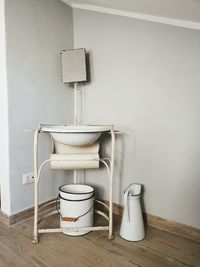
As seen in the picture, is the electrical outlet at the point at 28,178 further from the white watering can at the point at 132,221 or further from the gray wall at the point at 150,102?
the white watering can at the point at 132,221

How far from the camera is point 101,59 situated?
6.14 ft

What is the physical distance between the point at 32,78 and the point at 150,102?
2.92ft

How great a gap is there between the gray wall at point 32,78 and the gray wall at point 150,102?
0.22 metres

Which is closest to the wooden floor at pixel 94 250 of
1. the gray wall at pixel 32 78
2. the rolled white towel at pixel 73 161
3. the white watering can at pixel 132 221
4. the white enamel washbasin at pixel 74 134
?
the white watering can at pixel 132 221

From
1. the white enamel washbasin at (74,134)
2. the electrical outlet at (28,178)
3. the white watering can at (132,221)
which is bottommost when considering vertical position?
the white watering can at (132,221)

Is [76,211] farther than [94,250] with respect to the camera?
Yes

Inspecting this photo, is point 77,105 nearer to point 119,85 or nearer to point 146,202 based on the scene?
point 119,85

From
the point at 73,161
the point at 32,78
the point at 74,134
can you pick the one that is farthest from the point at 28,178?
the point at 32,78

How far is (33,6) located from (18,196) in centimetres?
140

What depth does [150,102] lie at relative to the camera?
65.1 inches

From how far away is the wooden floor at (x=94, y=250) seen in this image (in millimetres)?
1314

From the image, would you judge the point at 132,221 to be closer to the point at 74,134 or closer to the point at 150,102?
the point at 74,134

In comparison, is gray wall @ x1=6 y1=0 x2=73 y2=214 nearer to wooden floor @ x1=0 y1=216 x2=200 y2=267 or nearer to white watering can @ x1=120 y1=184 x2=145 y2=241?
wooden floor @ x1=0 y1=216 x2=200 y2=267

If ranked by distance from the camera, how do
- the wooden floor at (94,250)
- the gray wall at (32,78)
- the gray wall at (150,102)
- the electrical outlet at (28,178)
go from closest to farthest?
the wooden floor at (94,250) < the gray wall at (150,102) < the gray wall at (32,78) < the electrical outlet at (28,178)
